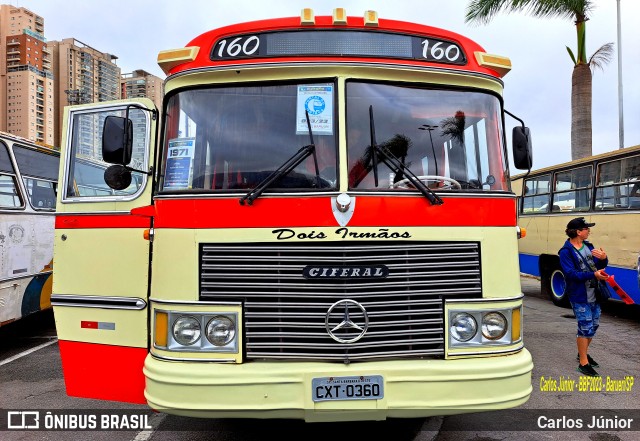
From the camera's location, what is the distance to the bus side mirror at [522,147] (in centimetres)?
407

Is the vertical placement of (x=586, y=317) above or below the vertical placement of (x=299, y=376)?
below

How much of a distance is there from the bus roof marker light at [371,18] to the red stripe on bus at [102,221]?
2159 mm

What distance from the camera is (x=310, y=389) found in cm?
305

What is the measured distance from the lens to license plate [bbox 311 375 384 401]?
3.04 m

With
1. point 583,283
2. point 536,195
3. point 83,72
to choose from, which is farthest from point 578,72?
point 83,72

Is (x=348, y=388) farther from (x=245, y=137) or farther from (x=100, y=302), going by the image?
(x=100, y=302)

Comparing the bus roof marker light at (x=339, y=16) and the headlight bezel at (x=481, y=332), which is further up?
the bus roof marker light at (x=339, y=16)

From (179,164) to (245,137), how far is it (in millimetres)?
520

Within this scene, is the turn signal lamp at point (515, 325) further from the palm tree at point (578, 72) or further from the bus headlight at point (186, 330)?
the palm tree at point (578, 72)

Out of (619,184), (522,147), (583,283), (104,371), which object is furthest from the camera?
(619,184)

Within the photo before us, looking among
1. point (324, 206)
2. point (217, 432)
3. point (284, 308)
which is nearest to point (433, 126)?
point (324, 206)

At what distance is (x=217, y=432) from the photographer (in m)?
4.23

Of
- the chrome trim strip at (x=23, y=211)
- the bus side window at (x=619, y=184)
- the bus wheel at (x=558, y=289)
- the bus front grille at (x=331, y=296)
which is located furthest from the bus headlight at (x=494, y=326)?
the bus wheel at (x=558, y=289)

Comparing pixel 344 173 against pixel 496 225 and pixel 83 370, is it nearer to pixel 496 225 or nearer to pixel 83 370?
pixel 496 225
